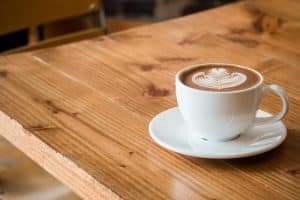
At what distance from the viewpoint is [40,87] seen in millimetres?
874

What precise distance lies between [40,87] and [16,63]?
0.12m

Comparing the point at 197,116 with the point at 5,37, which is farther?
the point at 5,37

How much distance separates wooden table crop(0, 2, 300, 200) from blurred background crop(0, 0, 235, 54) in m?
0.35

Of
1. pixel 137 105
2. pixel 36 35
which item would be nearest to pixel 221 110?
→ pixel 137 105

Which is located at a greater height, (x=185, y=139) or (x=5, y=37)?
(x=185, y=139)

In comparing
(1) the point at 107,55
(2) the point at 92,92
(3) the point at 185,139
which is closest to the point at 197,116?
(3) the point at 185,139

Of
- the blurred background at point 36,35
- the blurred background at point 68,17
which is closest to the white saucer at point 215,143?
the blurred background at point 36,35

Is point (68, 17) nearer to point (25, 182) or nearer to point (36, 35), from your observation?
point (36, 35)

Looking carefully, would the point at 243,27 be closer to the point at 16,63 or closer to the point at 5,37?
the point at 16,63

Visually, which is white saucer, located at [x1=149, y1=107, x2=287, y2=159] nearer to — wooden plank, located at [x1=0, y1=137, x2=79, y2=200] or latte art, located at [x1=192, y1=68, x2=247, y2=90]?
latte art, located at [x1=192, y1=68, x2=247, y2=90]

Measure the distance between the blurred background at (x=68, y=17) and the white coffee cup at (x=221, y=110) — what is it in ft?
2.52

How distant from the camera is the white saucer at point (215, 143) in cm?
66

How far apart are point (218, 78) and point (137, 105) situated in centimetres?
16

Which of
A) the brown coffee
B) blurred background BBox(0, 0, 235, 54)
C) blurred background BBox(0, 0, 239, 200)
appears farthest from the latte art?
blurred background BBox(0, 0, 235, 54)
